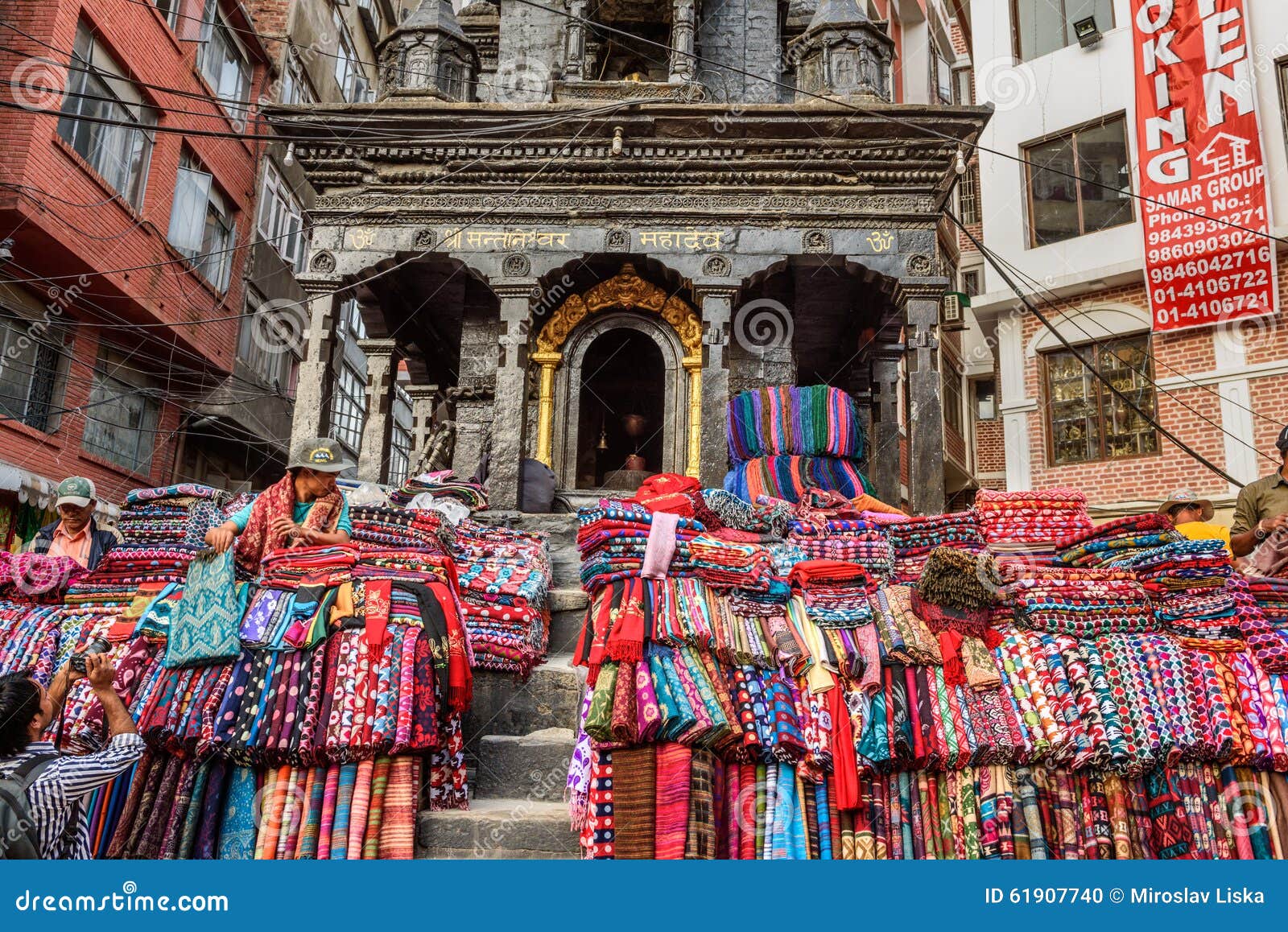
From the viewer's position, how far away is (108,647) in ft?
15.9

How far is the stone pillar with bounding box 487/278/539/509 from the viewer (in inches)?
410

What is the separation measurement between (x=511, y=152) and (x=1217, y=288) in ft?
37.1

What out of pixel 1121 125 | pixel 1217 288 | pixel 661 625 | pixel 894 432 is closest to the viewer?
pixel 661 625

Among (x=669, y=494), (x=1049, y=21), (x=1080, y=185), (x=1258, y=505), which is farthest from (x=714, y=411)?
(x=1049, y=21)

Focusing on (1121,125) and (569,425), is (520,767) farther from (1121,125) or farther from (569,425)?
(1121,125)

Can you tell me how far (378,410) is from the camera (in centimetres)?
1349

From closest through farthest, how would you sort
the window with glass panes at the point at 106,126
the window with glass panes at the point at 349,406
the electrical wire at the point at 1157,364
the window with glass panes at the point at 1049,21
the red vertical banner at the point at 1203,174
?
the window with glass panes at the point at 106,126 < the electrical wire at the point at 1157,364 < the red vertical banner at the point at 1203,174 < the window with glass panes at the point at 1049,21 < the window with glass panes at the point at 349,406

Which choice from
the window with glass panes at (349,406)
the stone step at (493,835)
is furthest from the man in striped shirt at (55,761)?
the window with glass panes at (349,406)

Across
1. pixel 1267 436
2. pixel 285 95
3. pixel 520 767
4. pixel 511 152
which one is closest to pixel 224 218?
pixel 285 95

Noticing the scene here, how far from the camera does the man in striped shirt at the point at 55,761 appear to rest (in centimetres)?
314

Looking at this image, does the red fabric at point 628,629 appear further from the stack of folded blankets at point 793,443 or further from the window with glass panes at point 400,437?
the window with glass panes at point 400,437

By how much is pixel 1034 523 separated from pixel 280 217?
66.6 feet

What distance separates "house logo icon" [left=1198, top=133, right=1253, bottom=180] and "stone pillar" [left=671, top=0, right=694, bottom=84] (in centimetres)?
869

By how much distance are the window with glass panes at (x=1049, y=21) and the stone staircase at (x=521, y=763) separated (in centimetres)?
1652
